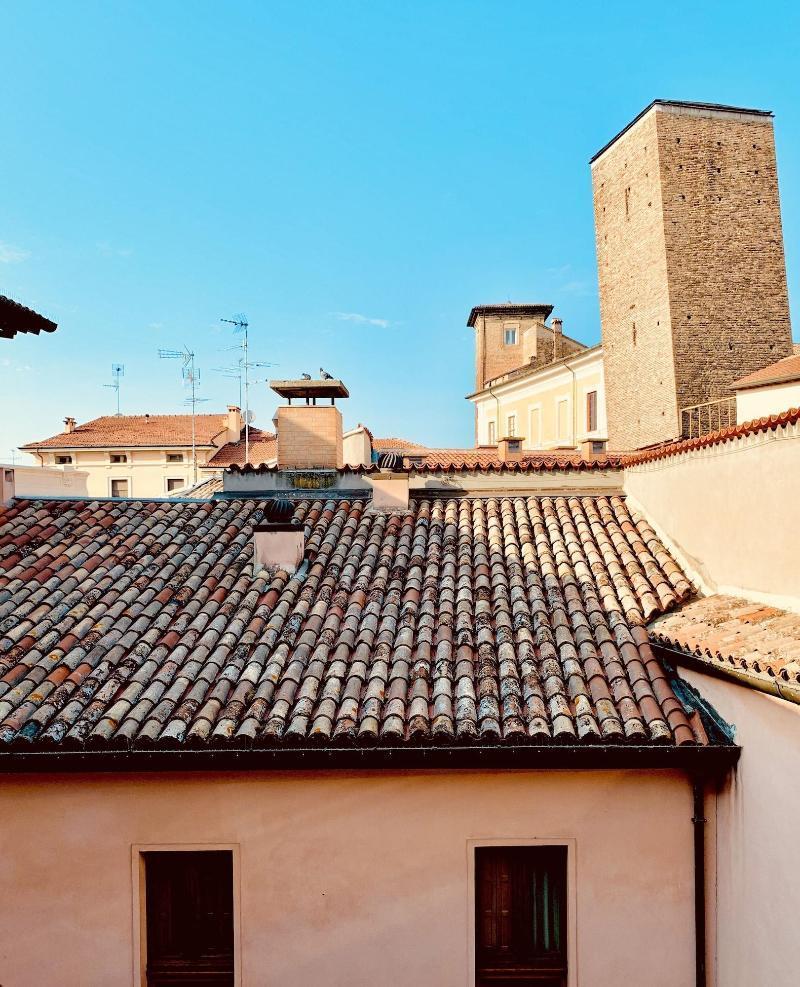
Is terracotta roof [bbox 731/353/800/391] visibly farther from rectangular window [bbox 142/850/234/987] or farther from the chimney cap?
rectangular window [bbox 142/850/234/987]

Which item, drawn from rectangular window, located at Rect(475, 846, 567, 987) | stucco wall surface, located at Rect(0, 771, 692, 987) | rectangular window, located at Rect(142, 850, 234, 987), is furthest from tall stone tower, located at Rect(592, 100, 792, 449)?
rectangular window, located at Rect(142, 850, 234, 987)

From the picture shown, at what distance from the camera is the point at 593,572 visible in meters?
7.18

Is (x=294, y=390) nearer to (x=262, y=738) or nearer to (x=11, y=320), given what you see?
(x=11, y=320)

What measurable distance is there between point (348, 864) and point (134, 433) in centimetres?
3760

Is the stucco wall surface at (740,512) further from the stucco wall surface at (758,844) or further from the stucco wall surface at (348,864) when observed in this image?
the stucco wall surface at (348,864)

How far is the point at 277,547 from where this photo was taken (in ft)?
24.6

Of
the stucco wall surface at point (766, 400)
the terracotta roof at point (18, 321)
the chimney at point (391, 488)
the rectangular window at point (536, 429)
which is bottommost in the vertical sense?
the chimney at point (391, 488)

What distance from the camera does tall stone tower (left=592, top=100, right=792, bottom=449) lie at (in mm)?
24766

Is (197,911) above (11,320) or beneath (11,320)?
beneath

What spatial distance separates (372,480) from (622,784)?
16.8ft

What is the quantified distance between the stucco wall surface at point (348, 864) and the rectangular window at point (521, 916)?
16cm

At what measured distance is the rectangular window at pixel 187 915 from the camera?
17.5 ft

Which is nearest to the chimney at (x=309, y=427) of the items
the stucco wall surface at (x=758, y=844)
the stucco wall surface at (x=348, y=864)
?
the stucco wall surface at (x=348, y=864)

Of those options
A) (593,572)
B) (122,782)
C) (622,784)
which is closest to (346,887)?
(122,782)
